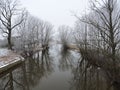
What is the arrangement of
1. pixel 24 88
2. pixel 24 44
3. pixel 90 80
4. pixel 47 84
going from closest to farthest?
pixel 24 88 → pixel 47 84 → pixel 90 80 → pixel 24 44

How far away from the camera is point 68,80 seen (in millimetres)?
11633

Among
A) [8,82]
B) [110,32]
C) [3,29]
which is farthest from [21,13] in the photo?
[110,32]

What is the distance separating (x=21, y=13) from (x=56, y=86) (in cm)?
2385

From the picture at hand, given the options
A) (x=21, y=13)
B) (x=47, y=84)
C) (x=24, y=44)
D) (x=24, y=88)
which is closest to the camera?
(x=24, y=88)

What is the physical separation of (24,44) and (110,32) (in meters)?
19.9

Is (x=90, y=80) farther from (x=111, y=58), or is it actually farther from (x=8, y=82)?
(x=8, y=82)

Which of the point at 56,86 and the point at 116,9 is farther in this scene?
the point at 116,9

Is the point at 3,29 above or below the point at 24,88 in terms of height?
above

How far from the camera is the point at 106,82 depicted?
408 inches

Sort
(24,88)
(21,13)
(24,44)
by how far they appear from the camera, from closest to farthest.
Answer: (24,88) < (24,44) < (21,13)

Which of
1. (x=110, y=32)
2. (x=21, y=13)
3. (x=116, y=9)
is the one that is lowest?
(x=110, y=32)

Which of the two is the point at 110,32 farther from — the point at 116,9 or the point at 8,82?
the point at 8,82

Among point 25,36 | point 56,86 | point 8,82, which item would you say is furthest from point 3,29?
point 56,86

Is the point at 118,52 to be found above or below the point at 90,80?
above
